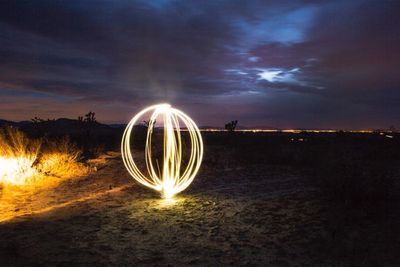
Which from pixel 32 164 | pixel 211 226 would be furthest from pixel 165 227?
pixel 32 164

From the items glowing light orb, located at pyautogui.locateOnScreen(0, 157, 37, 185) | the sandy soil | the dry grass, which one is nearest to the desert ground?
the sandy soil

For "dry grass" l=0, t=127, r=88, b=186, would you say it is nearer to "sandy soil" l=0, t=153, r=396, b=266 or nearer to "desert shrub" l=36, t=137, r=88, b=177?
"desert shrub" l=36, t=137, r=88, b=177

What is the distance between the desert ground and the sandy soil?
0.02 metres

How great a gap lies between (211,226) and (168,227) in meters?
0.92

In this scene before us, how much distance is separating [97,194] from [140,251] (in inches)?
208

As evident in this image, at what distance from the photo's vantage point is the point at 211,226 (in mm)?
8438

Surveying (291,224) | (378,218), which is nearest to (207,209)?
(291,224)

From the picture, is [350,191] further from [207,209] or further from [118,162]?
[118,162]

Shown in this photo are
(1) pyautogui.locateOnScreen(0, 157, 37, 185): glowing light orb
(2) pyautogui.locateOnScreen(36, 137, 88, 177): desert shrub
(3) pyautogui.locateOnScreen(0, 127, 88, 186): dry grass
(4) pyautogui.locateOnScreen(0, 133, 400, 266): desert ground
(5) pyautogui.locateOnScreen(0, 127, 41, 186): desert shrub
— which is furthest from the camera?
(2) pyautogui.locateOnScreen(36, 137, 88, 177): desert shrub

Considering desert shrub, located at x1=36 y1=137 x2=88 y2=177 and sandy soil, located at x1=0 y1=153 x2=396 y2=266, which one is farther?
desert shrub, located at x1=36 y1=137 x2=88 y2=177

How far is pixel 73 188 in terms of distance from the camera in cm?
1347

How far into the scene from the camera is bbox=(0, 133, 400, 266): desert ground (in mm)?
6844

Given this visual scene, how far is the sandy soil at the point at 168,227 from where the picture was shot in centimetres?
689

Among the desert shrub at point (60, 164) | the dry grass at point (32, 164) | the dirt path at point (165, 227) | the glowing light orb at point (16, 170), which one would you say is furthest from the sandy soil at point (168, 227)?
the desert shrub at point (60, 164)
